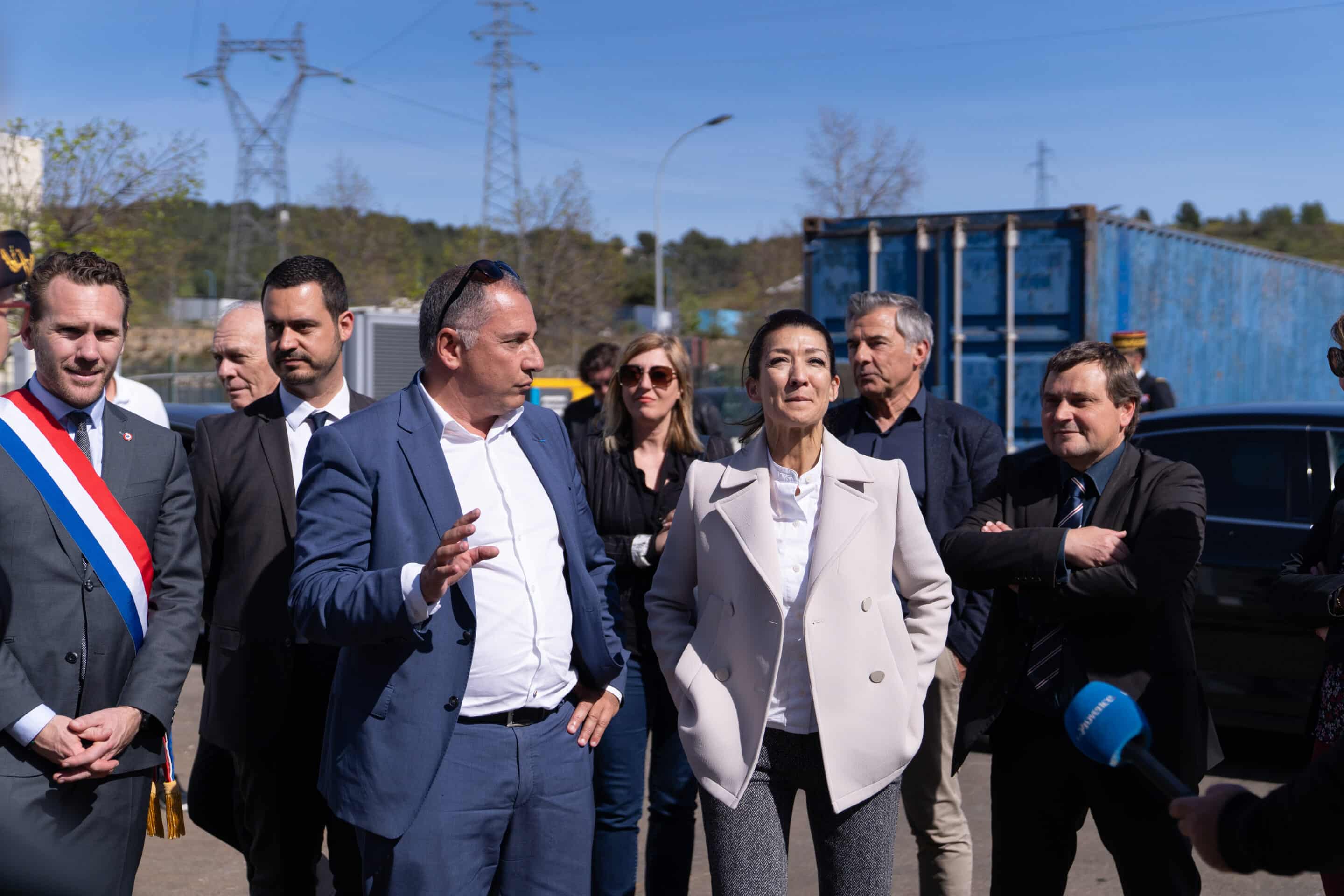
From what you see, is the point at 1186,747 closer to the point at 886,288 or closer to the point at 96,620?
the point at 96,620

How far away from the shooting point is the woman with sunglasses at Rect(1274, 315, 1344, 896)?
Result: 10.3ft

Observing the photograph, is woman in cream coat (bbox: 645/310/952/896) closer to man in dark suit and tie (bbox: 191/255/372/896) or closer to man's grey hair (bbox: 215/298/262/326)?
man in dark suit and tie (bbox: 191/255/372/896)

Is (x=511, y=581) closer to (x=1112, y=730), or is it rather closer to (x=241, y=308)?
(x=1112, y=730)

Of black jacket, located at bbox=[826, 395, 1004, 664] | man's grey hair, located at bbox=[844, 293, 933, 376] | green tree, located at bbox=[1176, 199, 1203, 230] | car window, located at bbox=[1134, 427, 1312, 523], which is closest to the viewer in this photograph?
black jacket, located at bbox=[826, 395, 1004, 664]

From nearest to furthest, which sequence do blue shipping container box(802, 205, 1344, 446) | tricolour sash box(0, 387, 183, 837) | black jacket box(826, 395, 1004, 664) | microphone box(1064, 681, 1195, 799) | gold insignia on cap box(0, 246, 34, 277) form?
microphone box(1064, 681, 1195, 799), tricolour sash box(0, 387, 183, 837), gold insignia on cap box(0, 246, 34, 277), black jacket box(826, 395, 1004, 664), blue shipping container box(802, 205, 1344, 446)

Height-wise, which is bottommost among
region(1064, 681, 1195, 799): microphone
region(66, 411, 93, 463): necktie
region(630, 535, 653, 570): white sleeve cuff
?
region(1064, 681, 1195, 799): microphone

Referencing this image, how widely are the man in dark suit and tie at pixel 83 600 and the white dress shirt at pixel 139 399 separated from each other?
5.46 ft

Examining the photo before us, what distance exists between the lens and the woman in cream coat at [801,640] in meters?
3.05

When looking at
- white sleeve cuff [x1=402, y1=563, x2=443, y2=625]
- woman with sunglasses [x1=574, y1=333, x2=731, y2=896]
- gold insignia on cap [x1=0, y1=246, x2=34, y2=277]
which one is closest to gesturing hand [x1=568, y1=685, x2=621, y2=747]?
woman with sunglasses [x1=574, y1=333, x2=731, y2=896]

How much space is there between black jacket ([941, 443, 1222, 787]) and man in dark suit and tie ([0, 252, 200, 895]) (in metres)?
2.09

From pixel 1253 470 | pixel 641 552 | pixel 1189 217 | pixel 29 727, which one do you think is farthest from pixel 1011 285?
pixel 1189 217

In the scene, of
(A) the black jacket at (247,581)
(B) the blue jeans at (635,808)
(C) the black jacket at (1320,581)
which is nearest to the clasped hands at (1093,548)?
(C) the black jacket at (1320,581)

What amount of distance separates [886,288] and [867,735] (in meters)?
8.00

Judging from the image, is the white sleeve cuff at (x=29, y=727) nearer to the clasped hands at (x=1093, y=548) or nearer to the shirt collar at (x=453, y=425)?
the shirt collar at (x=453, y=425)
